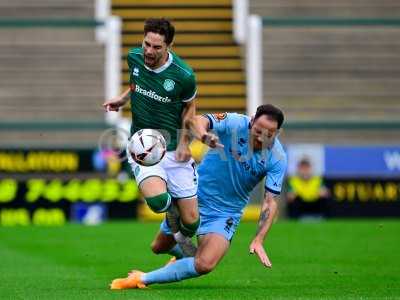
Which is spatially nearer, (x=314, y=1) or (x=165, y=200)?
(x=165, y=200)

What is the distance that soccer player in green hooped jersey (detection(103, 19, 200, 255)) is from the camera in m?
10.2

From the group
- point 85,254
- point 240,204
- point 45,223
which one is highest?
point 240,204

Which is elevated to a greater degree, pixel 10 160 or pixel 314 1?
pixel 314 1

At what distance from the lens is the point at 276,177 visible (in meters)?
10.1

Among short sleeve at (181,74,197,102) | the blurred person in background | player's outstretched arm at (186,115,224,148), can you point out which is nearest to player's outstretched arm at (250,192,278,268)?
player's outstretched arm at (186,115,224,148)

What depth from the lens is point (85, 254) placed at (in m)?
13.9

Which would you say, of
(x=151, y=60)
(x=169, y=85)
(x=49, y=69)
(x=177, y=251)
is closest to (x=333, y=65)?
(x=49, y=69)

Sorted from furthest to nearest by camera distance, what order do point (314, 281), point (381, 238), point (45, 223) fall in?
point (45, 223)
point (381, 238)
point (314, 281)

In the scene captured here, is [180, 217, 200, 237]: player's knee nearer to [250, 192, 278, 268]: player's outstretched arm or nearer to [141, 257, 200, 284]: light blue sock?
[141, 257, 200, 284]: light blue sock

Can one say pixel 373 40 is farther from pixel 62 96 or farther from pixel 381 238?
pixel 381 238

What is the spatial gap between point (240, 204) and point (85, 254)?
379 centimetres

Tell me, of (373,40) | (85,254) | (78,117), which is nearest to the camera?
(85,254)

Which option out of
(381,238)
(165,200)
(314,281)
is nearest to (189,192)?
(165,200)

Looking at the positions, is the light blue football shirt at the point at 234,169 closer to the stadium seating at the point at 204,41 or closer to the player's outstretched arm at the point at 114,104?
the player's outstretched arm at the point at 114,104
